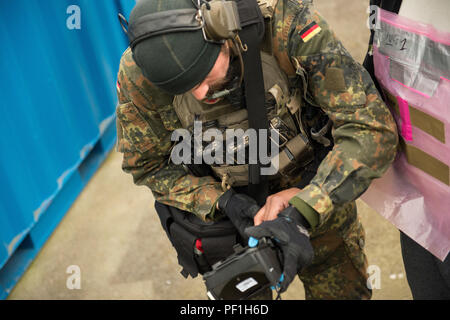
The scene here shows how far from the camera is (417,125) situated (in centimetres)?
150

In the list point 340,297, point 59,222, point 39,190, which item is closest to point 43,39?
point 39,190

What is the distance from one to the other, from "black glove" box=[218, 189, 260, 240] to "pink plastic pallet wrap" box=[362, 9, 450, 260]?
19.1 inches

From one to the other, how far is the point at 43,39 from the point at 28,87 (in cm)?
34

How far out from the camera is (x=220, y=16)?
131 cm

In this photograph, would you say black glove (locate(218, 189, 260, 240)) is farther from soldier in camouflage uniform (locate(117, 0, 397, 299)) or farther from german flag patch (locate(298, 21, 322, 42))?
german flag patch (locate(298, 21, 322, 42))

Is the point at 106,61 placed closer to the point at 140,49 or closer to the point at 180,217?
the point at 180,217

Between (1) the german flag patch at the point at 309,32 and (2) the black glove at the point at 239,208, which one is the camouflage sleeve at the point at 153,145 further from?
(1) the german flag patch at the point at 309,32

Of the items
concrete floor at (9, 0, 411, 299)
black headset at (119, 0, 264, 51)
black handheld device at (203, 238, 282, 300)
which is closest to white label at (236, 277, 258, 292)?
black handheld device at (203, 238, 282, 300)

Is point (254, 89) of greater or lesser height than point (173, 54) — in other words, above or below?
below

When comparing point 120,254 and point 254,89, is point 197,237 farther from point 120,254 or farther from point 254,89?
point 120,254

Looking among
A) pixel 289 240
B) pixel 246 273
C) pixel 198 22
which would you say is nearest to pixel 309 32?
pixel 198 22

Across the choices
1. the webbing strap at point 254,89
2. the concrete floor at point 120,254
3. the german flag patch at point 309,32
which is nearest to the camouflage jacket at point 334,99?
the german flag patch at point 309,32

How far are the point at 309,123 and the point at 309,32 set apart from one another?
0.39m

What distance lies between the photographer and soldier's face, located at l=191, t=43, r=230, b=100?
1.42 metres
